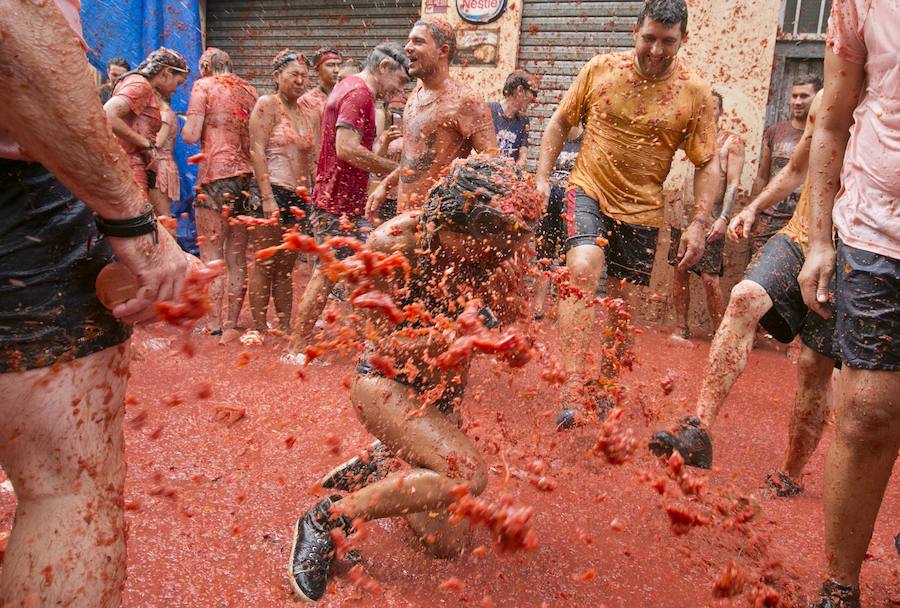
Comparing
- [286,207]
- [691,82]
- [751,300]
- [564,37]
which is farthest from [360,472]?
[564,37]

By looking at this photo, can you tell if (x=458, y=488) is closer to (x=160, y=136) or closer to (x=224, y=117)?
(x=224, y=117)

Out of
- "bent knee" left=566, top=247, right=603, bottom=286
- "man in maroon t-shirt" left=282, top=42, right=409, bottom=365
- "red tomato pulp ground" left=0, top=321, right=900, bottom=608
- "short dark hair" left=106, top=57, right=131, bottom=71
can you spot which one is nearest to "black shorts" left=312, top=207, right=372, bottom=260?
"man in maroon t-shirt" left=282, top=42, right=409, bottom=365

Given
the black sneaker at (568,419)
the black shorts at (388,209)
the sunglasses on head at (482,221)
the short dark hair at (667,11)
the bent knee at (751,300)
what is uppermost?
the short dark hair at (667,11)

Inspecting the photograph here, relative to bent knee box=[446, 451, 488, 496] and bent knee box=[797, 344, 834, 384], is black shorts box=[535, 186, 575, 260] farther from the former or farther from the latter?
bent knee box=[446, 451, 488, 496]

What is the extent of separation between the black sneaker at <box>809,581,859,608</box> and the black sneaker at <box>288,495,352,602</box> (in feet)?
5.30

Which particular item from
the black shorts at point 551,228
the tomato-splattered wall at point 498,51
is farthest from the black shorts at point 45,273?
the tomato-splattered wall at point 498,51

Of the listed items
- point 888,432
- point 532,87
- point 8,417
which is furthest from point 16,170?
point 532,87

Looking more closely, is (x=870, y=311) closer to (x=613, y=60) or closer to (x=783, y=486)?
(x=783, y=486)

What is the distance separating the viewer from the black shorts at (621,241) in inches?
166

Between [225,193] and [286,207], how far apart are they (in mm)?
483

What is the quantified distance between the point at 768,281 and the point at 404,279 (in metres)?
1.79

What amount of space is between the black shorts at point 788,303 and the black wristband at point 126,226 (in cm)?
269

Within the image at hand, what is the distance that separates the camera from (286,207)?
18.5ft

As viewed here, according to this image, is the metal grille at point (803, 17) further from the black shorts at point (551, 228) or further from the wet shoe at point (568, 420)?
the wet shoe at point (568, 420)
